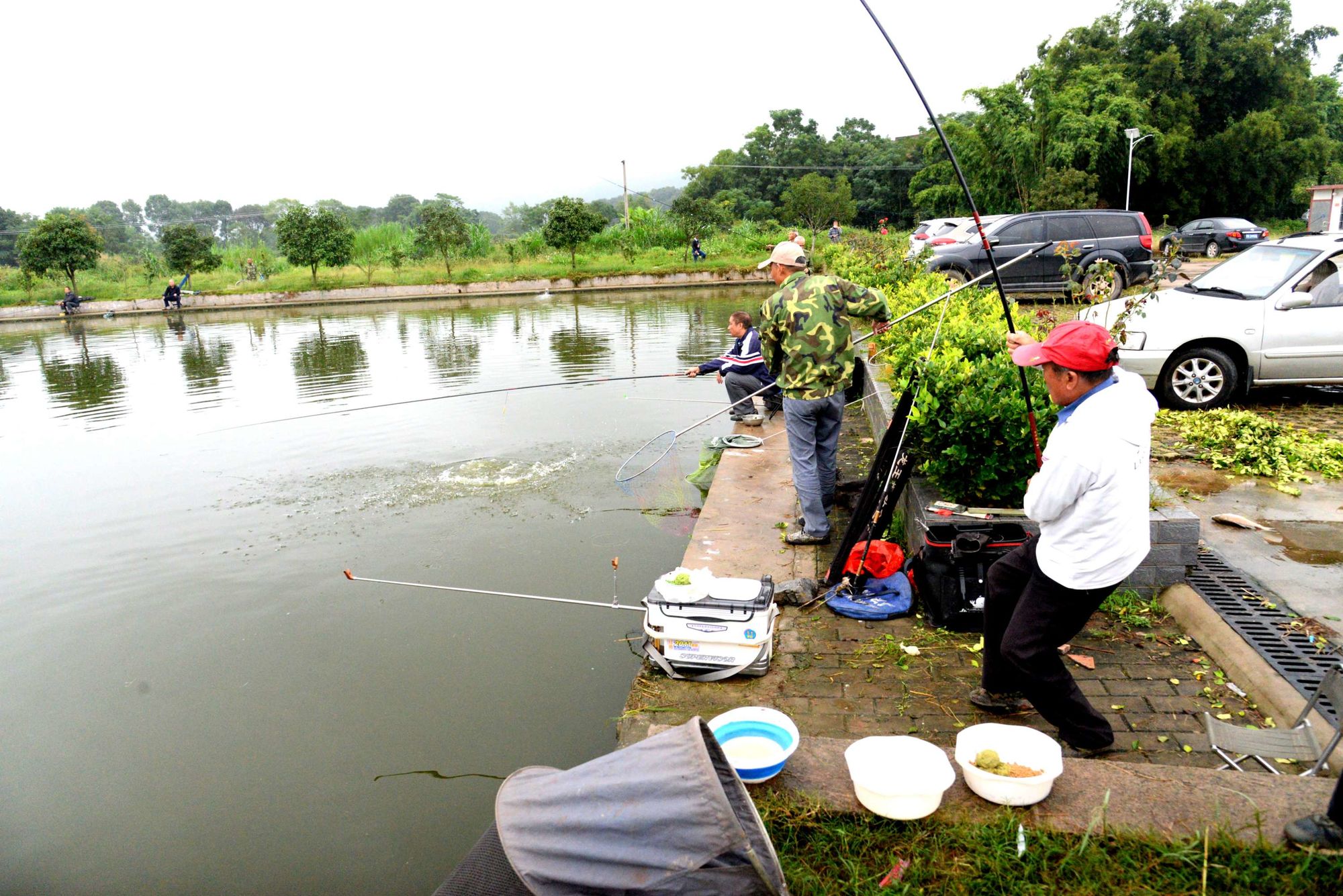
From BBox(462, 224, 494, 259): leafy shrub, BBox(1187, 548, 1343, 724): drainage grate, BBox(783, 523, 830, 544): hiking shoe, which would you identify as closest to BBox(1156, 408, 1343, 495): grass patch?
BBox(1187, 548, 1343, 724): drainage grate

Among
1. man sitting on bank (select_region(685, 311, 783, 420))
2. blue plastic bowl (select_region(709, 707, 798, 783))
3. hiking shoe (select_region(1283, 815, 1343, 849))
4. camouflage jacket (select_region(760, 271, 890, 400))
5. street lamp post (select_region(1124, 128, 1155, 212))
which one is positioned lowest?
hiking shoe (select_region(1283, 815, 1343, 849))

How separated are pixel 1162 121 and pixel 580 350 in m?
39.8

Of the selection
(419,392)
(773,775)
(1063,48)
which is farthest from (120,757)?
(1063,48)

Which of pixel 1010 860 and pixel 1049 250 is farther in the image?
pixel 1049 250

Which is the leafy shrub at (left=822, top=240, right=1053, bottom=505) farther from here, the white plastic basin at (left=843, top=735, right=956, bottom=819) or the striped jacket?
the striped jacket

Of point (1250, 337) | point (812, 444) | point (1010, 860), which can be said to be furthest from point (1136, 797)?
point (1250, 337)

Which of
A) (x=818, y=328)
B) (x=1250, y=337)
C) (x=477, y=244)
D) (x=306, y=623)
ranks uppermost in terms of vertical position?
(x=477, y=244)

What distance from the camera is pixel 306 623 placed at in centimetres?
623

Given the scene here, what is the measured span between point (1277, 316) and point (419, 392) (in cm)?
1136

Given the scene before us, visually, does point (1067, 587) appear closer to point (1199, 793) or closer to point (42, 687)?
point (1199, 793)

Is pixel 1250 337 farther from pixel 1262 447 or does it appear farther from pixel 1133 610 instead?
pixel 1133 610

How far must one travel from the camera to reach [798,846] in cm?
304

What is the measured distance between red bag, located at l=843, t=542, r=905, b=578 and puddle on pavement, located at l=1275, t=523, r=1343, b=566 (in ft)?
8.08

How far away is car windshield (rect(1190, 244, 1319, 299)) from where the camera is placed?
8773 millimetres
